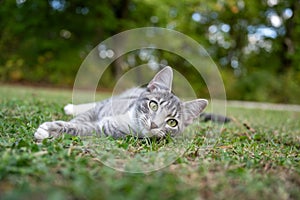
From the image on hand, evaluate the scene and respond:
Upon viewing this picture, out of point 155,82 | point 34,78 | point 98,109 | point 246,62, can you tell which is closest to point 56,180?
point 155,82

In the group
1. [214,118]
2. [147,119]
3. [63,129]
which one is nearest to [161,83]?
[147,119]

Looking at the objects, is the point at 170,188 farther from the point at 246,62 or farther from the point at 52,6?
the point at 246,62

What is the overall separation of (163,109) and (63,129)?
86cm

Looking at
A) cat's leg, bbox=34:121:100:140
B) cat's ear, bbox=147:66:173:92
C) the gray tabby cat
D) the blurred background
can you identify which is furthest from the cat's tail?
the blurred background

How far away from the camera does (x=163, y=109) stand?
2.60 m

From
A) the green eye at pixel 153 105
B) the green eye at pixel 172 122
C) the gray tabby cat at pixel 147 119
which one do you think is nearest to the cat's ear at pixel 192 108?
the gray tabby cat at pixel 147 119

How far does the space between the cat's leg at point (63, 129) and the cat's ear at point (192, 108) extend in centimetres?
83

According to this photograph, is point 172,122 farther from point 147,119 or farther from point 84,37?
point 84,37

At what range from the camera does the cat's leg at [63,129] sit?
2193mm

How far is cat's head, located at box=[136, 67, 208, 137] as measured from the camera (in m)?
2.47

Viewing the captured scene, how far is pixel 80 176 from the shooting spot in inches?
53.8

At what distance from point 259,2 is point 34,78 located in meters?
13.4

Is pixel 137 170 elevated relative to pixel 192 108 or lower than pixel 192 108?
lower

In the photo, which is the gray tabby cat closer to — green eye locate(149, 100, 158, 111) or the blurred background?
green eye locate(149, 100, 158, 111)
